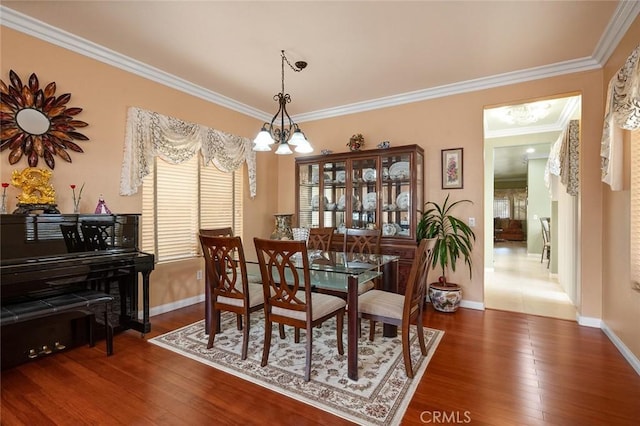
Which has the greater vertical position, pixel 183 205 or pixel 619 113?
pixel 619 113

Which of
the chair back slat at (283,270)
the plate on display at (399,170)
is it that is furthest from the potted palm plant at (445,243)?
the chair back slat at (283,270)

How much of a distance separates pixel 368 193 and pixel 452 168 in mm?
1090

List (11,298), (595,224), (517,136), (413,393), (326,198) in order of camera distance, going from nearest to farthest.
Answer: (413,393), (11,298), (595,224), (326,198), (517,136)

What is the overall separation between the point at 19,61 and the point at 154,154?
4.06 feet

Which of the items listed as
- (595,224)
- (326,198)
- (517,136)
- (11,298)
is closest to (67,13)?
(11,298)

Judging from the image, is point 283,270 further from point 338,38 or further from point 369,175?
point 369,175

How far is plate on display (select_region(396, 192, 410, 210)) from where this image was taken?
382 centimetres

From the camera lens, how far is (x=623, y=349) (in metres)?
2.48

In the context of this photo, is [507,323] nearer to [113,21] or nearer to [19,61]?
[113,21]

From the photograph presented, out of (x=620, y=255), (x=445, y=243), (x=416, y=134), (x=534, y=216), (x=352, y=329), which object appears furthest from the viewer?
(x=534, y=216)

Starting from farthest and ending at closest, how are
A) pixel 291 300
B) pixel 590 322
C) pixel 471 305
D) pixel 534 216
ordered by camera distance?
pixel 534 216 < pixel 471 305 < pixel 590 322 < pixel 291 300

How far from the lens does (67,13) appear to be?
2414 millimetres

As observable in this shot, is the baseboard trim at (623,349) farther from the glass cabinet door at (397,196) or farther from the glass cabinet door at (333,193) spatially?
the glass cabinet door at (333,193)

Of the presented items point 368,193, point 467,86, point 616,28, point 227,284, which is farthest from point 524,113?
point 227,284
